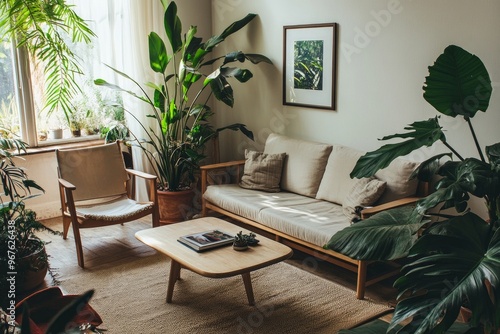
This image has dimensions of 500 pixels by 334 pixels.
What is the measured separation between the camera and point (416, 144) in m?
2.58

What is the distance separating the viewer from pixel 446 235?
199 cm

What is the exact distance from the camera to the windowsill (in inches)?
197

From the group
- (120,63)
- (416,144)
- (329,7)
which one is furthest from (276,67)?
(416,144)

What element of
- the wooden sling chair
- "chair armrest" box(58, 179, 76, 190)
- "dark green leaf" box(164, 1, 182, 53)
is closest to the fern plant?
the wooden sling chair

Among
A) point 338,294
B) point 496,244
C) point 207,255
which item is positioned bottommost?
point 338,294

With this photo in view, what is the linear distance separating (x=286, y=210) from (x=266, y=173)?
630mm

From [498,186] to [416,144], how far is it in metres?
0.41

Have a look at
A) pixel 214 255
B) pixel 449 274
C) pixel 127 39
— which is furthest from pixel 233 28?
pixel 449 274

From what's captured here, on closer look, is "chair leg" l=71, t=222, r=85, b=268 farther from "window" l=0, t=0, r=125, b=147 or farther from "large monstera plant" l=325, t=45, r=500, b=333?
"large monstera plant" l=325, t=45, r=500, b=333

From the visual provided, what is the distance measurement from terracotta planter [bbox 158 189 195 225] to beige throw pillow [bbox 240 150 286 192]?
61cm

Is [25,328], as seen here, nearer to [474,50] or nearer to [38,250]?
[38,250]

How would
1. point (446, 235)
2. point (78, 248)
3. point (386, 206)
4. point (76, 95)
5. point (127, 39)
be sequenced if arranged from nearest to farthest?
point (446, 235) → point (386, 206) → point (78, 248) → point (127, 39) → point (76, 95)

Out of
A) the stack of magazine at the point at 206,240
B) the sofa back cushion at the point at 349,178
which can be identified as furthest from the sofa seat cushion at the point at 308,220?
the stack of magazine at the point at 206,240

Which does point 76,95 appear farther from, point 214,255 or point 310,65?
point 214,255
